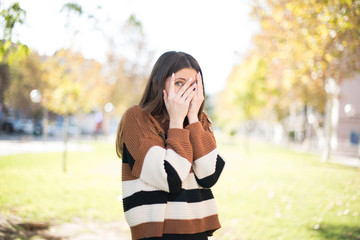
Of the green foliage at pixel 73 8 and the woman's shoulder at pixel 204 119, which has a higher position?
the green foliage at pixel 73 8

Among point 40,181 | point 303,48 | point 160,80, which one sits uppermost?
point 303,48

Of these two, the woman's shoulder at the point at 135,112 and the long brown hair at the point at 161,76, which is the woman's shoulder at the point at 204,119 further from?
the woman's shoulder at the point at 135,112

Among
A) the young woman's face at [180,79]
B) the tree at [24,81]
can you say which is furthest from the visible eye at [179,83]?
the tree at [24,81]

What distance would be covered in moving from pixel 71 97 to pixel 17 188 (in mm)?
4669

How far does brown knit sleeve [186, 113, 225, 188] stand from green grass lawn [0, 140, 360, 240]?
11.8ft

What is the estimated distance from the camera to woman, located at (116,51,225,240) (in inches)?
65.9

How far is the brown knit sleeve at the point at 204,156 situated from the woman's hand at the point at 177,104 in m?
0.11

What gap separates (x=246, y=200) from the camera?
7.54 meters

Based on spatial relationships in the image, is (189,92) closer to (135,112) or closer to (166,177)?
(135,112)

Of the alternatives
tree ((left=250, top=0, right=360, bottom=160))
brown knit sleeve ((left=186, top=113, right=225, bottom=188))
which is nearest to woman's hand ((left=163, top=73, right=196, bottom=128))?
brown knit sleeve ((left=186, top=113, right=225, bottom=188))

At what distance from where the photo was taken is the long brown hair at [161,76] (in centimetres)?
190

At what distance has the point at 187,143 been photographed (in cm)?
177

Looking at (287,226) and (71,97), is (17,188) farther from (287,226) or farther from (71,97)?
(287,226)

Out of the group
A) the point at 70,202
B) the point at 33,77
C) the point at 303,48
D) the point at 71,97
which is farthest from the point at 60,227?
the point at 33,77
